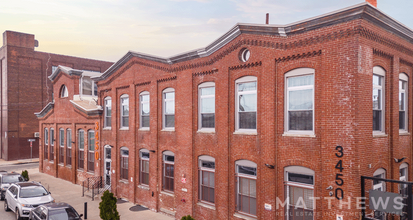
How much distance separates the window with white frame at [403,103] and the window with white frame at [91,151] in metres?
19.4

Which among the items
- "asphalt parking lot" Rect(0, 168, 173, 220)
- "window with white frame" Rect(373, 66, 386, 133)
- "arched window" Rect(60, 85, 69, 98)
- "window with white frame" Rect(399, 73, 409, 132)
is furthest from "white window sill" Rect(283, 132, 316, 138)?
"arched window" Rect(60, 85, 69, 98)

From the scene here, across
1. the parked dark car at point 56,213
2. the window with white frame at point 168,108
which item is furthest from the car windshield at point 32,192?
the window with white frame at point 168,108

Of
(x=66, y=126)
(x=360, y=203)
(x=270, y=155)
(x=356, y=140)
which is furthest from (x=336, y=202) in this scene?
(x=66, y=126)

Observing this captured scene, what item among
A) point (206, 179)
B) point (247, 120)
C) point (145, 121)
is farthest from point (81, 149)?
point (247, 120)

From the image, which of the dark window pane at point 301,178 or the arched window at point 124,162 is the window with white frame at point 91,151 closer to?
the arched window at point 124,162

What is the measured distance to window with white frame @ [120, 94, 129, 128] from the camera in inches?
752

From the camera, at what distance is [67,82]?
25188 millimetres

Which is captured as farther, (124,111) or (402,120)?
(124,111)

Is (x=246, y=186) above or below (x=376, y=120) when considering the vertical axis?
below

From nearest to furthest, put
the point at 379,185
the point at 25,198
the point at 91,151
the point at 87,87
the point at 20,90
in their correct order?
1. the point at 379,185
2. the point at 25,198
3. the point at 91,151
4. the point at 87,87
5. the point at 20,90

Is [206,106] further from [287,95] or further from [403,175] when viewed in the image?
[403,175]

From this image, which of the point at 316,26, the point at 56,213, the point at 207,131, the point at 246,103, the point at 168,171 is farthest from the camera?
the point at 168,171

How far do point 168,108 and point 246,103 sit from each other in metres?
5.42

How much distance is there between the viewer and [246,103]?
12258 millimetres
